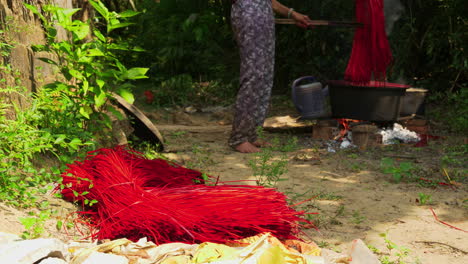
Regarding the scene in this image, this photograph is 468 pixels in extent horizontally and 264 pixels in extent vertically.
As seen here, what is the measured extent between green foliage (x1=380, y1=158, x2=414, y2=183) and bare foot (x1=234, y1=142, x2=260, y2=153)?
1.15 meters

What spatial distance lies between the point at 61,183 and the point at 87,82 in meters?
0.75

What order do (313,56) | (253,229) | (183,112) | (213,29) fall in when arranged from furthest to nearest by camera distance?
(213,29) → (313,56) → (183,112) → (253,229)

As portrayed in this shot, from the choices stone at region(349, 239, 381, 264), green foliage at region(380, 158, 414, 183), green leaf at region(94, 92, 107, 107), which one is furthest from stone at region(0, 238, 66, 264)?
green foliage at region(380, 158, 414, 183)

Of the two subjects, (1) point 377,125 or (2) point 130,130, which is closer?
(2) point 130,130

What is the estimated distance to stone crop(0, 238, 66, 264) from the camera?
203cm

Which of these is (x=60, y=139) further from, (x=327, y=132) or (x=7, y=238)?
(x=327, y=132)

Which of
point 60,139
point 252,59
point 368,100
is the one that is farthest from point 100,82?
point 368,100

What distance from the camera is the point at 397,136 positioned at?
534 cm

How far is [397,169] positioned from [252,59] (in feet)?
5.18

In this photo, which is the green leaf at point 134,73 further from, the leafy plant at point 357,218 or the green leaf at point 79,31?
the leafy plant at point 357,218

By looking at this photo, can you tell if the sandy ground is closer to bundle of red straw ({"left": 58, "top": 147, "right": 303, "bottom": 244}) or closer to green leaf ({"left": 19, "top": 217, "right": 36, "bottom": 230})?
green leaf ({"left": 19, "top": 217, "right": 36, "bottom": 230})

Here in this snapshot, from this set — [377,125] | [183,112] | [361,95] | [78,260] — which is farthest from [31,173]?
[183,112]

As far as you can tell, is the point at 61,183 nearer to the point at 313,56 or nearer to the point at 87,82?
the point at 87,82

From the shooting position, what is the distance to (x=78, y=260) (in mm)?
2170
